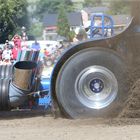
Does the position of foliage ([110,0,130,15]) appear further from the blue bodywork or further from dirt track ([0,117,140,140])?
dirt track ([0,117,140,140])

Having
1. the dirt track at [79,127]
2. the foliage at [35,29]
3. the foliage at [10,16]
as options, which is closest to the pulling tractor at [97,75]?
the dirt track at [79,127]

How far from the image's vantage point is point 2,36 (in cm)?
3859

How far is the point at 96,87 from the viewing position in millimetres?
6727

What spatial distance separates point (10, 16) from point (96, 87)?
34729mm

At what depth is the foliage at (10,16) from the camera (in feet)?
123

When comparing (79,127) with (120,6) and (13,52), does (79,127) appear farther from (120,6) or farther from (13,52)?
(13,52)

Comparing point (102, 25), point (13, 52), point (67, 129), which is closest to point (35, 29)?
point (13, 52)

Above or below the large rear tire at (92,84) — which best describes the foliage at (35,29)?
below

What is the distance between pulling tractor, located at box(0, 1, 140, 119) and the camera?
663 cm

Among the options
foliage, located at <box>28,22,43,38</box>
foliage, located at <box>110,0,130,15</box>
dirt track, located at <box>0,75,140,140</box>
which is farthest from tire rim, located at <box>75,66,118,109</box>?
foliage, located at <box>28,22,43,38</box>

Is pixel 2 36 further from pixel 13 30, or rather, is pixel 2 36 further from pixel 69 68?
pixel 69 68

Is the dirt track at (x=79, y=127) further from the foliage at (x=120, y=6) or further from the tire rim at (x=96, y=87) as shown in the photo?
the foliage at (x=120, y=6)

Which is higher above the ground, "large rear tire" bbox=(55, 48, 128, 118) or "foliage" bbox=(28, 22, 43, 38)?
"large rear tire" bbox=(55, 48, 128, 118)

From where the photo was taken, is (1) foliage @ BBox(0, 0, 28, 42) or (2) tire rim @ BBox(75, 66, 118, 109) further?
(1) foliage @ BBox(0, 0, 28, 42)
